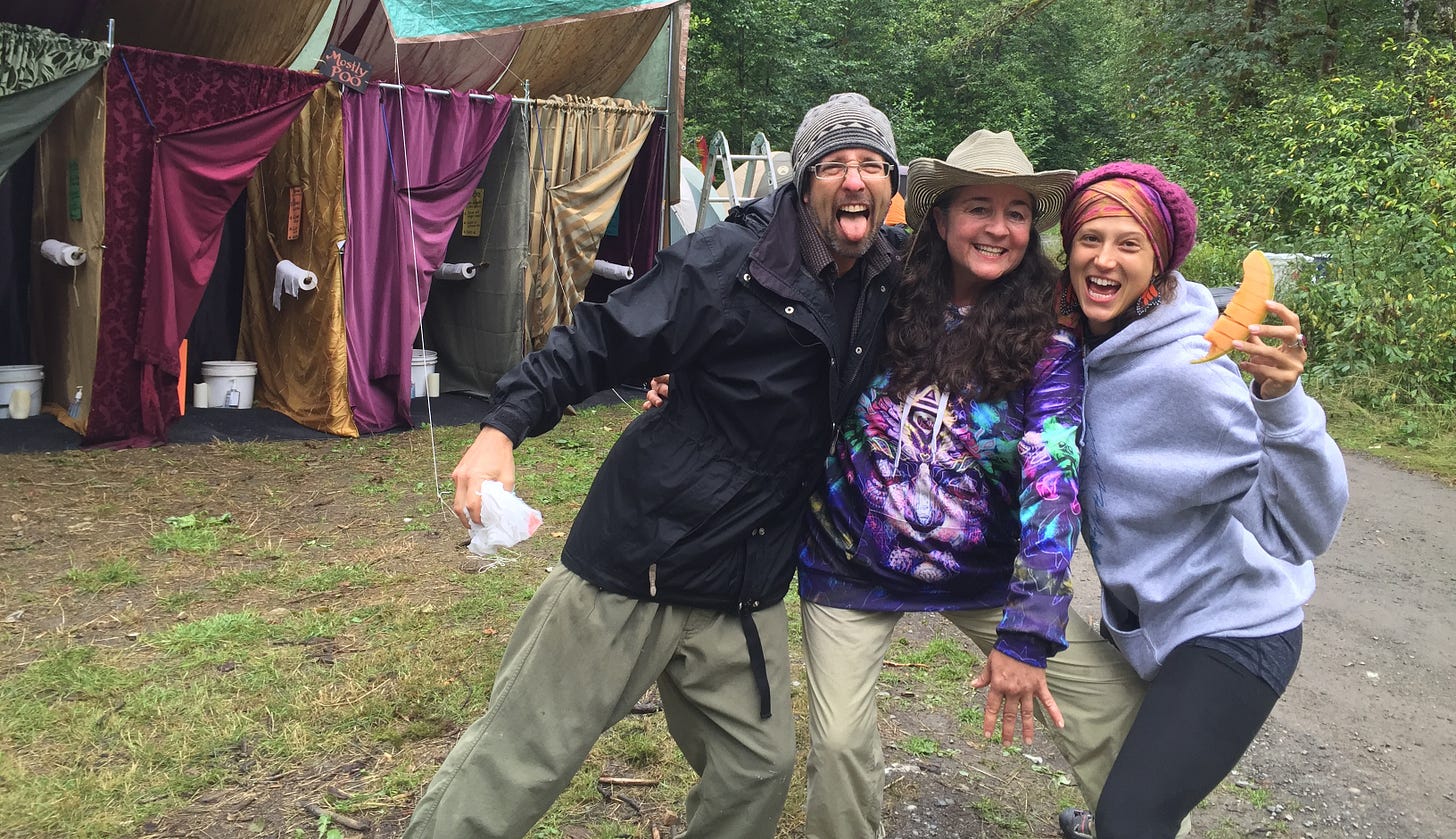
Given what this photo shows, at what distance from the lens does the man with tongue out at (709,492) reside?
2.35 metres

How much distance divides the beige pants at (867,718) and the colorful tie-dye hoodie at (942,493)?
0.45ft

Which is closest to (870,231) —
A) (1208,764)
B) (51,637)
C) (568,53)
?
(1208,764)

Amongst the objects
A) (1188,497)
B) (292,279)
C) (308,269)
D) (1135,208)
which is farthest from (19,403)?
(1188,497)

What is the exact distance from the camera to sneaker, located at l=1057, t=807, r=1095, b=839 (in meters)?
3.13

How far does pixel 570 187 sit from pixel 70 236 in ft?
12.1

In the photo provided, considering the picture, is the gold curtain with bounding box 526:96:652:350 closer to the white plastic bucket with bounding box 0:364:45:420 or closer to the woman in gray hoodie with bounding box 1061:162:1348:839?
the white plastic bucket with bounding box 0:364:45:420

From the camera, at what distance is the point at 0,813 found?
297cm

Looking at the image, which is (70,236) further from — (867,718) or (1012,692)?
(1012,692)

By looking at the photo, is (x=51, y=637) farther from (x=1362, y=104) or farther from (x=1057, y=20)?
(x=1057, y=20)

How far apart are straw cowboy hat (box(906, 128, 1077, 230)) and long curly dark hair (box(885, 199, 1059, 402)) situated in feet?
0.20

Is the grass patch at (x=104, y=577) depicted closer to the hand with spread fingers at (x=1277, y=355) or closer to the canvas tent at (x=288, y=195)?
the canvas tent at (x=288, y=195)

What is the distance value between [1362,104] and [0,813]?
13431mm

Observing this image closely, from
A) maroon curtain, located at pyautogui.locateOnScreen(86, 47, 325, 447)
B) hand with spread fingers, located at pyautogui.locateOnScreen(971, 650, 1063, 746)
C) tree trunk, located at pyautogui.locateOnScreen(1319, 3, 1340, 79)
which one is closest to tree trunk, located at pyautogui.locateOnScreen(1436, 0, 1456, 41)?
tree trunk, located at pyautogui.locateOnScreen(1319, 3, 1340, 79)

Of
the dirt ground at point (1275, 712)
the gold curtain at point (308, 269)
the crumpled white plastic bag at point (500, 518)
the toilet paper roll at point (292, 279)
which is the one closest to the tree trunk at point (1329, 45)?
the dirt ground at point (1275, 712)
